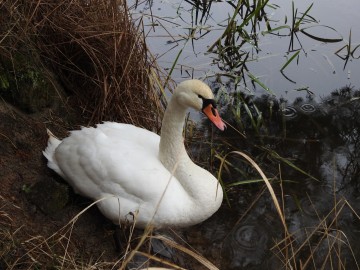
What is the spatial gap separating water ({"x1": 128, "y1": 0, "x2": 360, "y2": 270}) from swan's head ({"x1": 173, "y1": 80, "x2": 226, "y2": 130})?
621 millimetres

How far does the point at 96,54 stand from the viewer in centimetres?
417

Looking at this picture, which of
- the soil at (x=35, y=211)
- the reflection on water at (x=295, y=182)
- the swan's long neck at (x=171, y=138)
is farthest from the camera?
the reflection on water at (x=295, y=182)

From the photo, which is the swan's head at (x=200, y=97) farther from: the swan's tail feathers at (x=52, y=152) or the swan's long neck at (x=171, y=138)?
the swan's tail feathers at (x=52, y=152)

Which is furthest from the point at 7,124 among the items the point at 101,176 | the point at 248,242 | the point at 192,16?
the point at 192,16

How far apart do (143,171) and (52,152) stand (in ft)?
2.45

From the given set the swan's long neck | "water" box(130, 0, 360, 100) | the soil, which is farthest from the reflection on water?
the soil

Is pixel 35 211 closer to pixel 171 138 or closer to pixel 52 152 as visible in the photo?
pixel 52 152

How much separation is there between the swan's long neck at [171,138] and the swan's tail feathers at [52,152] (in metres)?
0.70

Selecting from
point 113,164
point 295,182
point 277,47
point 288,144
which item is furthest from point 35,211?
point 277,47

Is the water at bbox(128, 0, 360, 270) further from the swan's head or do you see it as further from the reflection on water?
the swan's head

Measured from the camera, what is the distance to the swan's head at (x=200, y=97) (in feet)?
10.6

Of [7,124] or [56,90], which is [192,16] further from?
[7,124]

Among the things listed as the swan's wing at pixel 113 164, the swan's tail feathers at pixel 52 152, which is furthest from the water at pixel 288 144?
the swan's tail feathers at pixel 52 152

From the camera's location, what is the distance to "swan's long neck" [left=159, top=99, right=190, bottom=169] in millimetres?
3469
